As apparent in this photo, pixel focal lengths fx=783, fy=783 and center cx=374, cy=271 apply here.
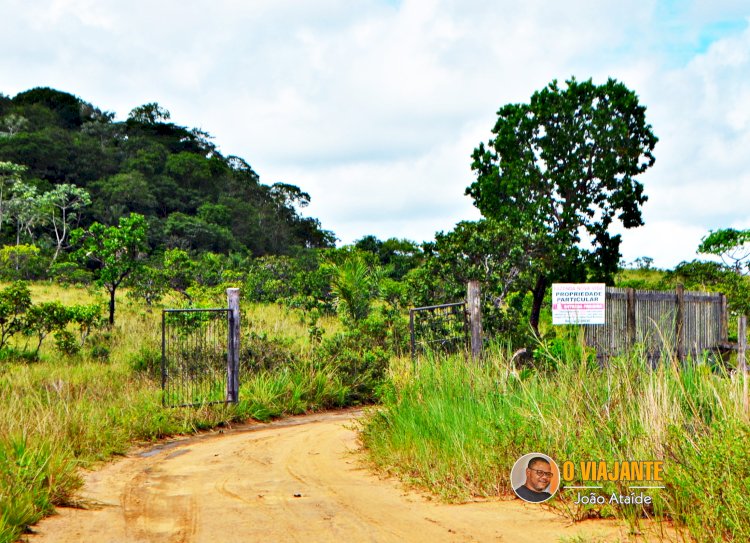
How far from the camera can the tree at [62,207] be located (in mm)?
54250

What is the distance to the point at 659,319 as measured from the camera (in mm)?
15523

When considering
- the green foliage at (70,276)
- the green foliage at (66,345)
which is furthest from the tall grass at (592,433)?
the green foliage at (70,276)

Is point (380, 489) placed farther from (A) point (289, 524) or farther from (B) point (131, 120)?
(B) point (131, 120)

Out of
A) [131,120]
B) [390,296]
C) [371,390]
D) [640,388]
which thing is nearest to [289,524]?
[640,388]

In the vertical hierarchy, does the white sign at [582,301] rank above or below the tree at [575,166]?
below

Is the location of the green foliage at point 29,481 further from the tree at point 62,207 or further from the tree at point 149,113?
the tree at point 149,113

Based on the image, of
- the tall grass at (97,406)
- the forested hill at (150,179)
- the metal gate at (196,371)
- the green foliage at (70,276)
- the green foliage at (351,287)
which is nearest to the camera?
the tall grass at (97,406)

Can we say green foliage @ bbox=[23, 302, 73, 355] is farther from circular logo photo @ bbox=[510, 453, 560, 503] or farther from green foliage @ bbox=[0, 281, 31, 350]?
circular logo photo @ bbox=[510, 453, 560, 503]

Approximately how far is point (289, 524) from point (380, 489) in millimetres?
1504

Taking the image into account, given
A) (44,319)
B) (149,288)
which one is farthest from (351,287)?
(149,288)

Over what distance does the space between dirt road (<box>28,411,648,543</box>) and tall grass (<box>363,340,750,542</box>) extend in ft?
1.04

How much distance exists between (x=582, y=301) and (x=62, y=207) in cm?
5098

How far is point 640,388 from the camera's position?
21.6ft

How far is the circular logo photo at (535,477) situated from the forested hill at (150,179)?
52.2 metres
